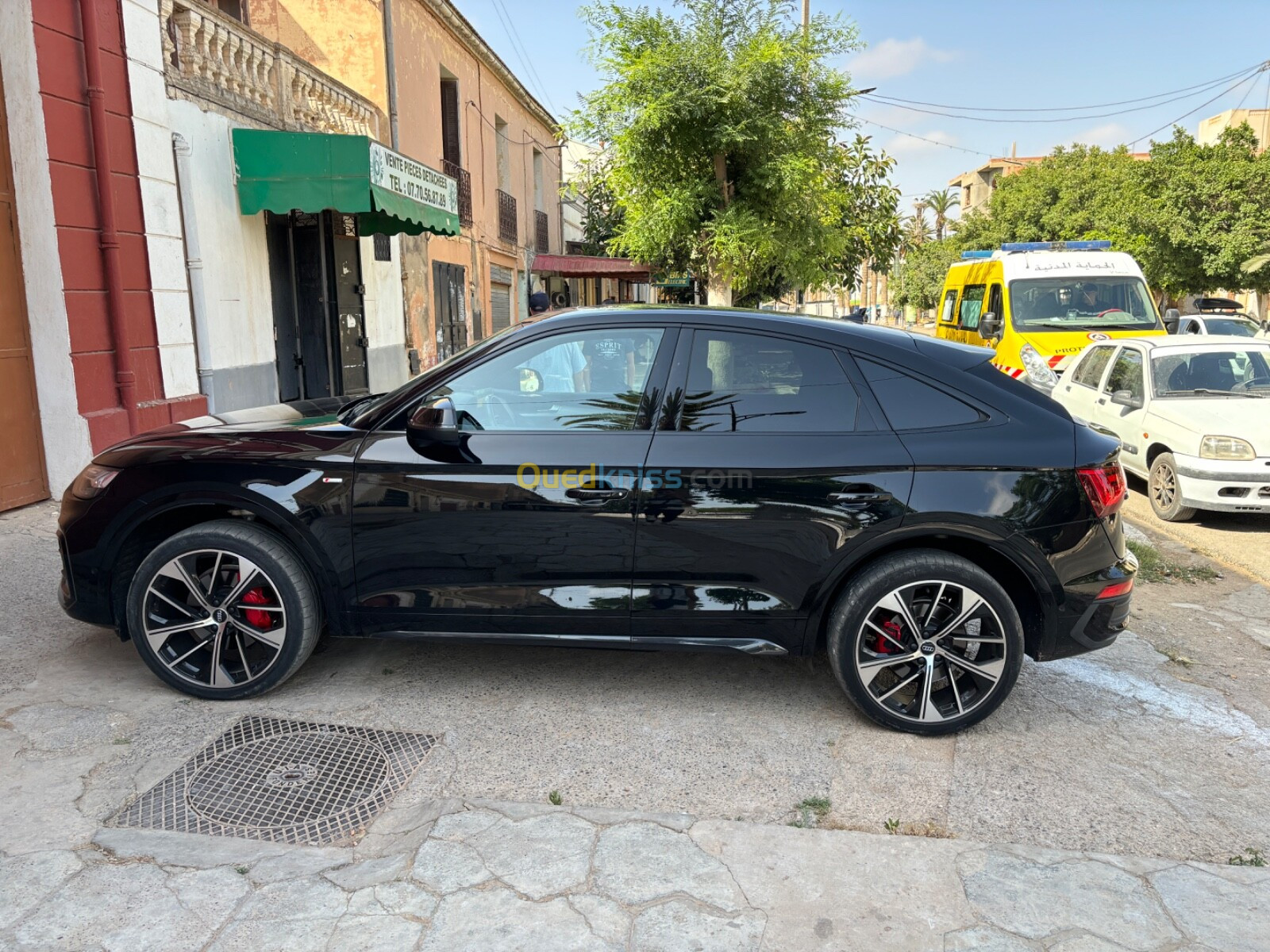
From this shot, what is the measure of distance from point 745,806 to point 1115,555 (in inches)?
70.5

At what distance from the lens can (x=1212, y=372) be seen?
25.9 ft

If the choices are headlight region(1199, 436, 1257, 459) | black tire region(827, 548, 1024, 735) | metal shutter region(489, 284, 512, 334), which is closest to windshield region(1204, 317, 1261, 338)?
headlight region(1199, 436, 1257, 459)

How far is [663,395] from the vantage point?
11.7ft

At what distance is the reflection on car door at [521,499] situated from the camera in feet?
11.4

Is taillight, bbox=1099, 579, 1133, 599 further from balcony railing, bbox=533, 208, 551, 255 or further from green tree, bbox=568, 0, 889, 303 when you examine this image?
balcony railing, bbox=533, 208, 551, 255

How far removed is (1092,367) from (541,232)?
18386 millimetres

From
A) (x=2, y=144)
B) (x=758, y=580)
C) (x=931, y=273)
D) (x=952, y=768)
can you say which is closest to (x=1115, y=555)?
(x=952, y=768)

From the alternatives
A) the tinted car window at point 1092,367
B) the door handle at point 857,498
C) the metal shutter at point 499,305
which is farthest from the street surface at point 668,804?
the metal shutter at point 499,305

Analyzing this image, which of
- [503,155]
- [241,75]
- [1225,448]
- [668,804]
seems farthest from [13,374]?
[503,155]

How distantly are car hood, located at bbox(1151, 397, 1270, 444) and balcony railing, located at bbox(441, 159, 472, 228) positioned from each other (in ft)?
41.6

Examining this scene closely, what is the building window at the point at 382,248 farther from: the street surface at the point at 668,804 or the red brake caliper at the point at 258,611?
the red brake caliper at the point at 258,611

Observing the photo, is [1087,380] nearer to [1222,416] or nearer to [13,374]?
[1222,416]

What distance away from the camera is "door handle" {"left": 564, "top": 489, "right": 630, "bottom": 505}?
3.45 m

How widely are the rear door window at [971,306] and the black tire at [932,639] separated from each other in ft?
31.6
